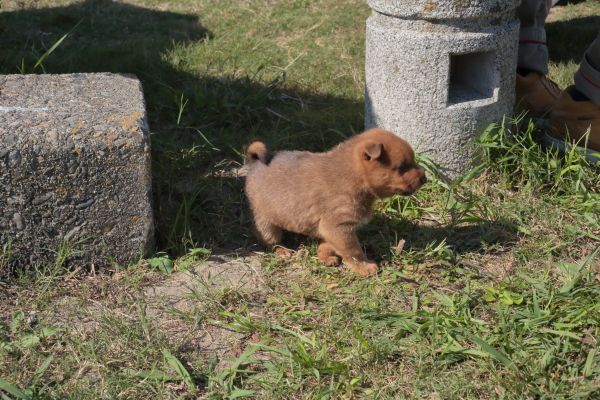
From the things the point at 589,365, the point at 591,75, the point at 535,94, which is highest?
the point at 591,75

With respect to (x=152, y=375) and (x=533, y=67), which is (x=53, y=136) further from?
(x=533, y=67)

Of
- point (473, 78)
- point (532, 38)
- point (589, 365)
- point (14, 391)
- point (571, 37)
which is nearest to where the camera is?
point (14, 391)

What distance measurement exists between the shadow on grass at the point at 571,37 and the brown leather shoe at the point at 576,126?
1.74 meters

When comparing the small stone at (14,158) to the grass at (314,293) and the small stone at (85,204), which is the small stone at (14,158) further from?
the grass at (314,293)

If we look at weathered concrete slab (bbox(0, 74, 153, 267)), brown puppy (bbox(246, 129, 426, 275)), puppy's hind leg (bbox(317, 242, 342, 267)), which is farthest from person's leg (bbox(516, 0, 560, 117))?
weathered concrete slab (bbox(0, 74, 153, 267))

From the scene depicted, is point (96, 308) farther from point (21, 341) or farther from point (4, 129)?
point (4, 129)

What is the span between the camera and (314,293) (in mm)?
3811

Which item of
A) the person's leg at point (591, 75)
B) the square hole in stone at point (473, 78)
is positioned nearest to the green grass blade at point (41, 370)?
the square hole in stone at point (473, 78)

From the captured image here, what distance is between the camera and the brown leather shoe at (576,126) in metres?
4.76

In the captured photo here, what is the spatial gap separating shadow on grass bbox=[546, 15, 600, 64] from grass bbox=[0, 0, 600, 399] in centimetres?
191

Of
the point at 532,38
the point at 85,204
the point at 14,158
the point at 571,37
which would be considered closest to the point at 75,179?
the point at 85,204

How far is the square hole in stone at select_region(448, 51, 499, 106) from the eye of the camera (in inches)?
178

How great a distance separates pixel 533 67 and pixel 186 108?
2.37 meters

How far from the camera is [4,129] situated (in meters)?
3.58
